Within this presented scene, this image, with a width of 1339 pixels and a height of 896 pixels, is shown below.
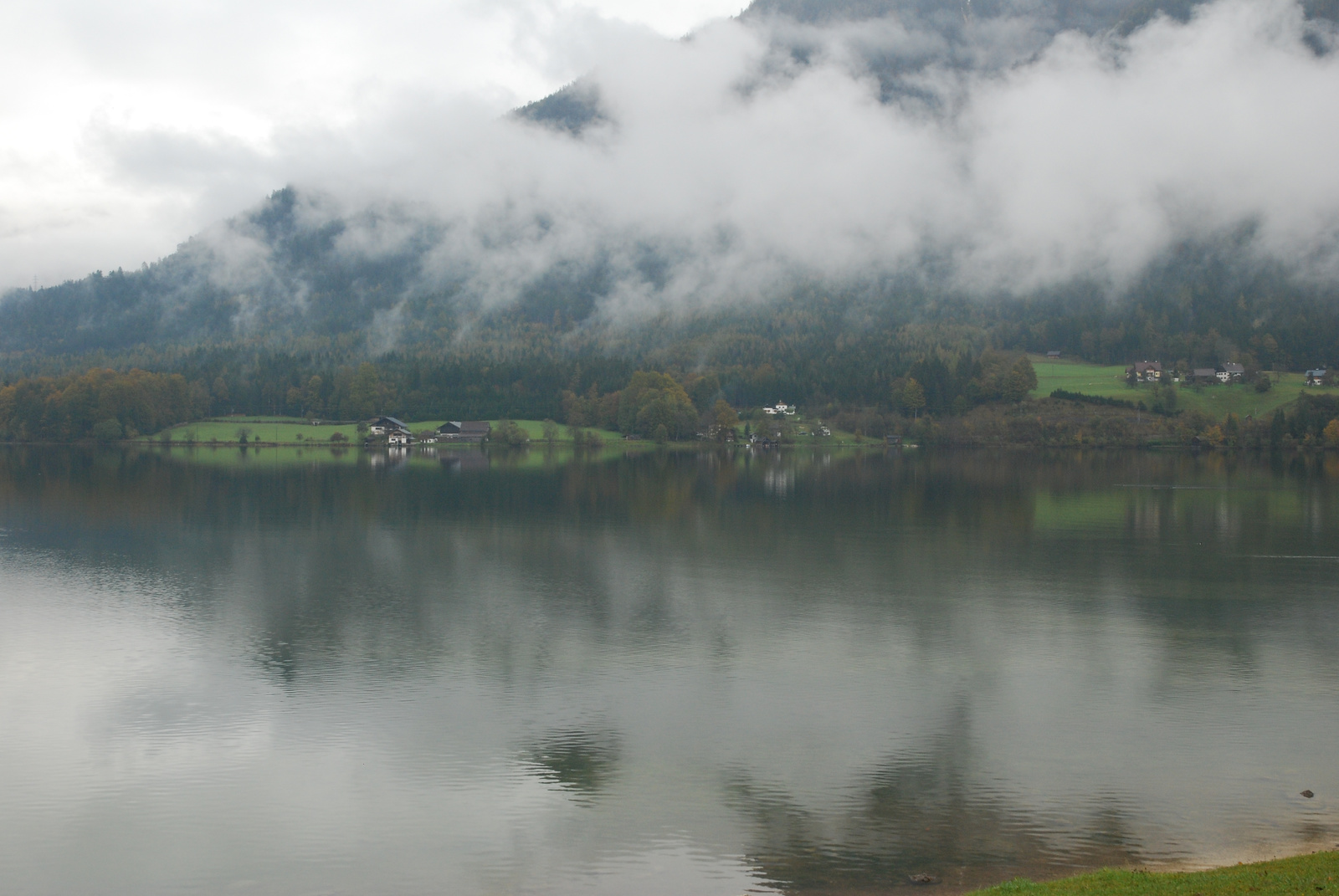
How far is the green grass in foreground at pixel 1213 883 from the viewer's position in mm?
14008

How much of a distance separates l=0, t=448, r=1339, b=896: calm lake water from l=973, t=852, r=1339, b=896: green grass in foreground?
6.27 feet

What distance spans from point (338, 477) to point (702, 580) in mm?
69322

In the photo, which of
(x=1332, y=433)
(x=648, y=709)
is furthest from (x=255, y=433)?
(x=1332, y=433)

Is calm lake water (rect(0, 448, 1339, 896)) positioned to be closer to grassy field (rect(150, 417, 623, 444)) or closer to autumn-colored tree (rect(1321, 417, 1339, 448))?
autumn-colored tree (rect(1321, 417, 1339, 448))

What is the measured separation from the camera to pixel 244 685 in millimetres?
28047

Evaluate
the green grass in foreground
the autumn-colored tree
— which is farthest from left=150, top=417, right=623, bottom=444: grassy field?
the green grass in foreground

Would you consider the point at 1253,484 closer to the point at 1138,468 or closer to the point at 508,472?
the point at 1138,468

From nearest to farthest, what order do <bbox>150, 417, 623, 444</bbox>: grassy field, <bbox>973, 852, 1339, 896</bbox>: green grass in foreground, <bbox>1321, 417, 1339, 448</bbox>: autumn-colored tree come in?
<bbox>973, 852, 1339, 896</bbox>: green grass in foreground < <bbox>1321, 417, 1339, 448</bbox>: autumn-colored tree < <bbox>150, 417, 623, 444</bbox>: grassy field

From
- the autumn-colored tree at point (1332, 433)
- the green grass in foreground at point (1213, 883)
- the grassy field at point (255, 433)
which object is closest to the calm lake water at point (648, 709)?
the green grass in foreground at point (1213, 883)

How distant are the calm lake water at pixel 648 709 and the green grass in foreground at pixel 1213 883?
6.27 ft

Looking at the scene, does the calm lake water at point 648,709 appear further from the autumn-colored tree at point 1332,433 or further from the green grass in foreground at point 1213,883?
the autumn-colored tree at point 1332,433

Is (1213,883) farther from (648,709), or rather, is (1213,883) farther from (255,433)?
(255,433)

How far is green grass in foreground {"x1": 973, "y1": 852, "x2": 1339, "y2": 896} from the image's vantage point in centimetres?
1401

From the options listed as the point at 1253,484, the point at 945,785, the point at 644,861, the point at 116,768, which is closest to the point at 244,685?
the point at 116,768
